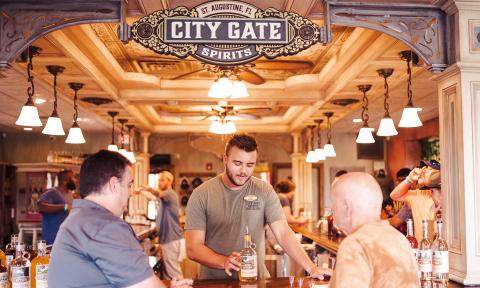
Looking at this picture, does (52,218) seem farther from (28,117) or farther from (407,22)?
(407,22)

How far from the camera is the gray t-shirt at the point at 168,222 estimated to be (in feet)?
28.2

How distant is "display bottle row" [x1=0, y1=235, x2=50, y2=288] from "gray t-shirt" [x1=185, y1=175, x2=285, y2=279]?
99 cm

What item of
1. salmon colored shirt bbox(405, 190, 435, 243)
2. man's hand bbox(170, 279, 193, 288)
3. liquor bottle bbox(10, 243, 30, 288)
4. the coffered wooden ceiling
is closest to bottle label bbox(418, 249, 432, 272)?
man's hand bbox(170, 279, 193, 288)

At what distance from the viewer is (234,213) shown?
383cm

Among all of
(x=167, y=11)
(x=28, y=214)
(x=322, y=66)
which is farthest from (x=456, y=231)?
(x=28, y=214)

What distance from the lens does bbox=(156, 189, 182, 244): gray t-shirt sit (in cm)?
859

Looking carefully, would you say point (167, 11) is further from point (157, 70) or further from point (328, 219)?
point (328, 219)

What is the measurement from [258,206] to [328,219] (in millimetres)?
4781

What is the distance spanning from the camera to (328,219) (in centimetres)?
842

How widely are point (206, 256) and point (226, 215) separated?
1.17ft

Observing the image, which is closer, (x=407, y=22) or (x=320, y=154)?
(x=407, y=22)

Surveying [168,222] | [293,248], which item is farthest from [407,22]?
[168,222]

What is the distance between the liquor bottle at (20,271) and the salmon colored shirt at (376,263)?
1950 millimetres

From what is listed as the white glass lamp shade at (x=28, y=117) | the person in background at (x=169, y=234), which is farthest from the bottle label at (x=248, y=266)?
the person in background at (x=169, y=234)
